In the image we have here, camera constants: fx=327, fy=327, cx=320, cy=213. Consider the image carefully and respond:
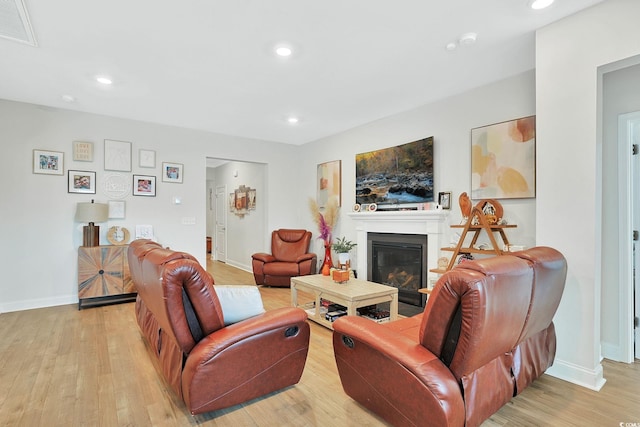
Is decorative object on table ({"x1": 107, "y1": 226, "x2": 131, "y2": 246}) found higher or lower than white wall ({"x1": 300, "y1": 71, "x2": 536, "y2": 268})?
lower

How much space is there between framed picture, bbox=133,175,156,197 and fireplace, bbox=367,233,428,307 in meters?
3.37

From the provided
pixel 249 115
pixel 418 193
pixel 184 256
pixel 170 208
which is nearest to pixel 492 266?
pixel 184 256

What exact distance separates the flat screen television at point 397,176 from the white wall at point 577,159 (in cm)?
167

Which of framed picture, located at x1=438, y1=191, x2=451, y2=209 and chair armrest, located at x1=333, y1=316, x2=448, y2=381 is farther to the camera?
framed picture, located at x1=438, y1=191, x2=451, y2=209

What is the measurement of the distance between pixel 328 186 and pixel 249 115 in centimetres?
186

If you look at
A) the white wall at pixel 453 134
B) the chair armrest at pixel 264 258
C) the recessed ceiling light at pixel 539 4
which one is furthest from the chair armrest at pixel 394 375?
the chair armrest at pixel 264 258

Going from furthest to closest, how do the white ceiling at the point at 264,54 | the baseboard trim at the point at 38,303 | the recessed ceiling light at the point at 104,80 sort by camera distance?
the baseboard trim at the point at 38,303 → the recessed ceiling light at the point at 104,80 → the white ceiling at the point at 264,54

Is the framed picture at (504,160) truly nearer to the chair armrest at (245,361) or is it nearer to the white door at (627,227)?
the white door at (627,227)

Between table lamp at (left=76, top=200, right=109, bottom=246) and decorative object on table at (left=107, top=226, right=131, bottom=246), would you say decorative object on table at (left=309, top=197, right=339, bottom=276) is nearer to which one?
decorative object on table at (left=107, top=226, right=131, bottom=246)

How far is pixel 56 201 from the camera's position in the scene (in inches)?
171

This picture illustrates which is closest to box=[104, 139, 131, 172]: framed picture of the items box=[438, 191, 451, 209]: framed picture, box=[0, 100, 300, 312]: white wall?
box=[0, 100, 300, 312]: white wall

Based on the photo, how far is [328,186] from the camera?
18.9ft

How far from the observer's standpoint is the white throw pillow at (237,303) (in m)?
2.06

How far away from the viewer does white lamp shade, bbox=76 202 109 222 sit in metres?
4.19
